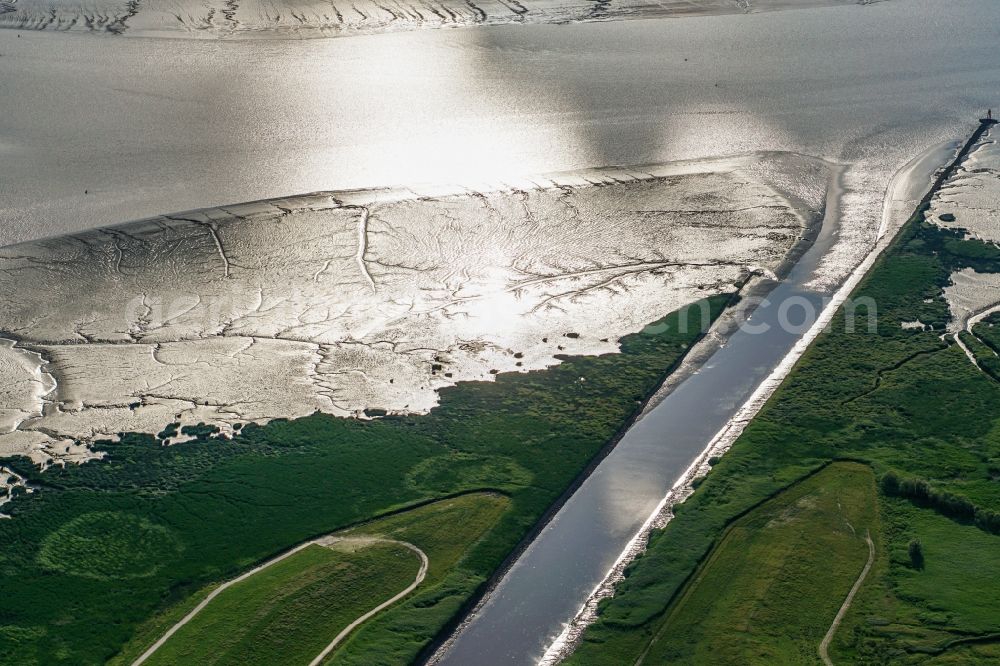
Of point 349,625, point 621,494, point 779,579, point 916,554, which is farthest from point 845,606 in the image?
point 349,625

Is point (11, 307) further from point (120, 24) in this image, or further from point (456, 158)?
point (120, 24)

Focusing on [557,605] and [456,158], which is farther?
[456,158]

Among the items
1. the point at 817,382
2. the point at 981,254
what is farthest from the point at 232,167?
the point at 981,254

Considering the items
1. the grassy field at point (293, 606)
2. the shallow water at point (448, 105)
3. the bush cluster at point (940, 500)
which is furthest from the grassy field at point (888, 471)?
the shallow water at point (448, 105)

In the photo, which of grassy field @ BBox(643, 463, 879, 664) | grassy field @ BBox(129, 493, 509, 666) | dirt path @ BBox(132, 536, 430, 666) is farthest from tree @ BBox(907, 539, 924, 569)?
dirt path @ BBox(132, 536, 430, 666)

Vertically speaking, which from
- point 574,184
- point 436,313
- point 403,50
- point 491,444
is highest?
point 403,50

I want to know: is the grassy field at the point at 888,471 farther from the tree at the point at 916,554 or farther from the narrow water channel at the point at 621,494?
the narrow water channel at the point at 621,494

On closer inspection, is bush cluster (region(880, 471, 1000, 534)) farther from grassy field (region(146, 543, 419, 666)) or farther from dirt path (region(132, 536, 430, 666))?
grassy field (region(146, 543, 419, 666))
